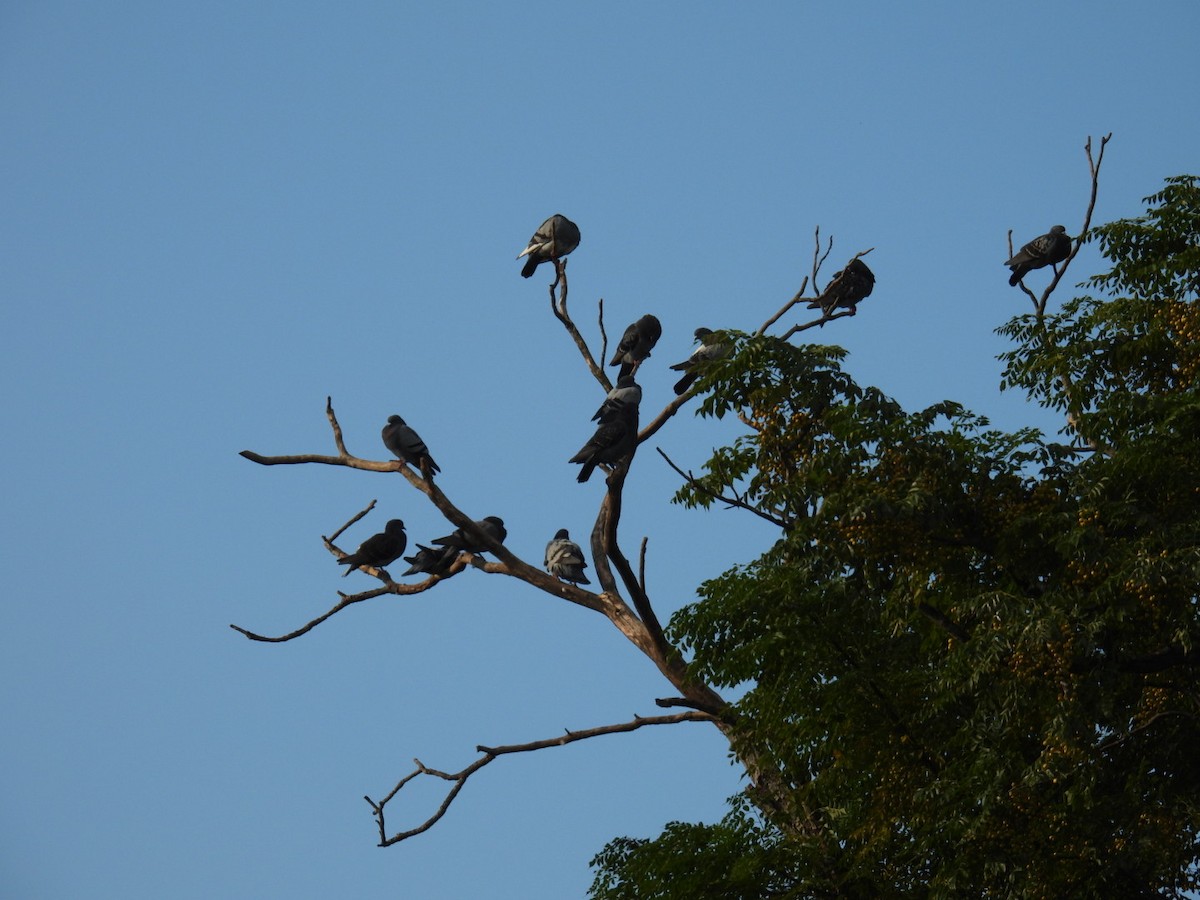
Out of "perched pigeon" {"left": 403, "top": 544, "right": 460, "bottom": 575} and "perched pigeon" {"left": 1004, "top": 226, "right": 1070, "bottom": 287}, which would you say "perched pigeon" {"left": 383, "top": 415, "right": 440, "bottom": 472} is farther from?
"perched pigeon" {"left": 1004, "top": 226, "right": 1070, "bottom": 287}

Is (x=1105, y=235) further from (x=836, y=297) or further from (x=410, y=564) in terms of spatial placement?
(x=410, y=564)

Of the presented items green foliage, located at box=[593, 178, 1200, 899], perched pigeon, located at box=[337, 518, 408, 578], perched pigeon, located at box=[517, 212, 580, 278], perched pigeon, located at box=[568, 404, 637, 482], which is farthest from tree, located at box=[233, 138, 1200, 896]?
perched pigeon, located at box=[517, 212, 580, 278]

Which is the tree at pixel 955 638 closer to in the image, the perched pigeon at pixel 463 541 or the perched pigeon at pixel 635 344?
the perched pigeon at pixel 463 541

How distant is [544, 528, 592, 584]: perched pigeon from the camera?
13991 mm

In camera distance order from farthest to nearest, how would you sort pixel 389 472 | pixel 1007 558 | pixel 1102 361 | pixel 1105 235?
pixel 389 472 → pixel 1105 235 → pixel 1102 361 → pixel 1007 558

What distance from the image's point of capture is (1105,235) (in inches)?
460

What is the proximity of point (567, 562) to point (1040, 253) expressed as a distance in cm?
639

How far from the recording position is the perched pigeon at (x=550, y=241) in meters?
16.2

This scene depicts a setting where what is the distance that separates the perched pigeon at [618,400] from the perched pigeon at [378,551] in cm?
244

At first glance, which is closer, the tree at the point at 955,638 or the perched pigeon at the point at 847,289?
the tree at the point at 955,638

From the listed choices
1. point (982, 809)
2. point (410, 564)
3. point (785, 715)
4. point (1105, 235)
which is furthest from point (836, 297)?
point (982, 809)

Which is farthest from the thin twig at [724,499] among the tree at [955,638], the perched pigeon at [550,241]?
the perched pigeon at [550,241]

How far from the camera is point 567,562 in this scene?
14.0 metres

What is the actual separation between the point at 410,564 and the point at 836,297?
5.23 meters
